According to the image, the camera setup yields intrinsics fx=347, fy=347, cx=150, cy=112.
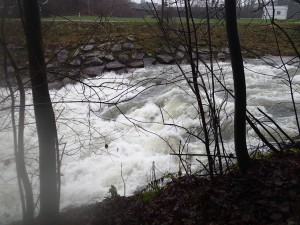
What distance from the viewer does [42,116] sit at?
4.27 metres

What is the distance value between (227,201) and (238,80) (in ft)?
3.83

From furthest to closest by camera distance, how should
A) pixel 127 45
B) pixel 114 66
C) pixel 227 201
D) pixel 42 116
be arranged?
pixel 127 45 < pixel 114 66 < pixel 42 116 < pixel 227 201

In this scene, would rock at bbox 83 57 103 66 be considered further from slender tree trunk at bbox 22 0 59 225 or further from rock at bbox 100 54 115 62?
slender tree trunk at bbox 22 0 59 225

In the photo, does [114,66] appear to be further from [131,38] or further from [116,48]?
[131,38]

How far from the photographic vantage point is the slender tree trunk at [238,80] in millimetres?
3082

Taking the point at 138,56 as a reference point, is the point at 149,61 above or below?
below

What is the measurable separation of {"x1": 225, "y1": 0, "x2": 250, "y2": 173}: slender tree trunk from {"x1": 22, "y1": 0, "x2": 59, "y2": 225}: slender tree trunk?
79.0 inches

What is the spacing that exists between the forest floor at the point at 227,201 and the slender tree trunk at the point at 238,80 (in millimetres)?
264

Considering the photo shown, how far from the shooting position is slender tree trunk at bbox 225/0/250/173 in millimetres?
3082

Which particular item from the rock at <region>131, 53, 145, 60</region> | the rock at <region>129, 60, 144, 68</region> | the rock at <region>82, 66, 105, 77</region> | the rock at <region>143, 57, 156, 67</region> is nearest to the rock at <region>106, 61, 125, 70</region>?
the rock at <region>82, 66, 105, 77</region>

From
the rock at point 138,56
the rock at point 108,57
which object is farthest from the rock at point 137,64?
the rock at point 108,57

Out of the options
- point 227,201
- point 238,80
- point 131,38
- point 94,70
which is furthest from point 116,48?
point 227,201

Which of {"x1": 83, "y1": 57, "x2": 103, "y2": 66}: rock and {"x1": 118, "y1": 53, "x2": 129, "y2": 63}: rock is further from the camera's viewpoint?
{"x1": 118, "y1": 53, "x2": 129, "y2": 63}: rock

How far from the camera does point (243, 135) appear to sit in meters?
3.42
